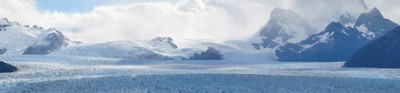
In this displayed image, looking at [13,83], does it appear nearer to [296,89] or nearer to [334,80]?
[296,89]

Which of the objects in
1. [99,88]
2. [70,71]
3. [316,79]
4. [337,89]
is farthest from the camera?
[70,71]

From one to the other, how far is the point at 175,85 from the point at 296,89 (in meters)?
18.1

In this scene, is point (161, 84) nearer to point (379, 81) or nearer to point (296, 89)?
point (296, 89)

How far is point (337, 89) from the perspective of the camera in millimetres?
116625

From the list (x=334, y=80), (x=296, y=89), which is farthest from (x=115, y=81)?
(x=334, y=80)

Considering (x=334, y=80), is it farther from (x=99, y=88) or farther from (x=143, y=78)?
(x=99, y=88)

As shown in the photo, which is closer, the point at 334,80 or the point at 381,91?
the point at 381,91

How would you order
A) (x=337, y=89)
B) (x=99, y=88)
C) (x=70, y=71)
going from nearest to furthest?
(x=99, y=88) < (x=337, y=89) < (x=70, y=71)

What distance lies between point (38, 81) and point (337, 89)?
45285 millimetres

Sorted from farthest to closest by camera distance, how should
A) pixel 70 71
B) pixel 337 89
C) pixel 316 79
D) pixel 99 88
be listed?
pixel 70 71, pixel 316 79, pixel 337 89, pixel 99 88

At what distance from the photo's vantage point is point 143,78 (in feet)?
392

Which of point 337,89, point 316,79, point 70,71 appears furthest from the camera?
→ point 70,71

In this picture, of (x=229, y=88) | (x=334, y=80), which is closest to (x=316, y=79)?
(x=334, y=80)

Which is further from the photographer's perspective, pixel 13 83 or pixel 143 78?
pixel 143 78
